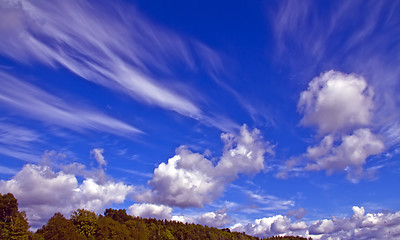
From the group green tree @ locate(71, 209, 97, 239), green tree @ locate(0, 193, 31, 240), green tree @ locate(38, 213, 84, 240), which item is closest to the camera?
green tree @ locate(0, 193, 31, 240)

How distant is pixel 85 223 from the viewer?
144 meters

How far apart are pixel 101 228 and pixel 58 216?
22621 millimetres

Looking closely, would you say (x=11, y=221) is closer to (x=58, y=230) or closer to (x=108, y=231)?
(x=58, y=230)

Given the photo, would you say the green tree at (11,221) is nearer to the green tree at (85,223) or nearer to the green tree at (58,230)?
the green tree at (58,230)

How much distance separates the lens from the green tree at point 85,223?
141750mm

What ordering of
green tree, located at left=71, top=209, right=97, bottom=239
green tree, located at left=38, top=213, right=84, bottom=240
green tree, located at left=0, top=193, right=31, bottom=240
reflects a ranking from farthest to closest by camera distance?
1. green tree, located at left=71, top=209, right=97, bottom=239
2. green tree, located at left=38, top=213, right=84, bottom=240
3. green tree, located at left=0, top=193, right=31, bottom=240

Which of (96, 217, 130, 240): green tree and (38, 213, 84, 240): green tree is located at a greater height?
(96, 217, 130, 240): green tree

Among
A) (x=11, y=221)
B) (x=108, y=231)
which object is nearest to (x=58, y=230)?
(x=11, y=221)

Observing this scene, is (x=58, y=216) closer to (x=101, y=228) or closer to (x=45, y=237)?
(x=45, y=237)

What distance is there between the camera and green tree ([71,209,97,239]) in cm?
14175

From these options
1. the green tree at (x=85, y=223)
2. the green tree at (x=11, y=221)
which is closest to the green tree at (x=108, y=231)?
the green tree at (x=85, y=223)

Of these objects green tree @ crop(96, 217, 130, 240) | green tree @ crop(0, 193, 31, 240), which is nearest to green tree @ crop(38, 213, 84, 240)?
green tree @ crop(0, 193, 31, 240)

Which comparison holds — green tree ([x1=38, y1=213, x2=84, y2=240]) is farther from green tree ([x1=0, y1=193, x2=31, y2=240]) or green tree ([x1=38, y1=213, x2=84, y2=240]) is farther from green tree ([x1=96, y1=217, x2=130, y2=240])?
green tree ([x1=96, y1=217, x2=130, y2=240])

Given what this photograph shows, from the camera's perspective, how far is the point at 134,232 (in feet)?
548
